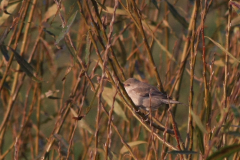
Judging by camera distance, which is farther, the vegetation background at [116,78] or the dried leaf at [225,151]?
the vegetation background at [116,78]

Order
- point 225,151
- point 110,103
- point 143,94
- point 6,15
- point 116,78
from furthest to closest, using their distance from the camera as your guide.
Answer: point 143,94
point 6,15
point 110,103
point 116,78
point 225,151

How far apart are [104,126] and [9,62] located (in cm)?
127

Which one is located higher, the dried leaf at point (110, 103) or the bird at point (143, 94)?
the dried leaf at point (110, 103)

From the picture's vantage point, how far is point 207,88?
67.7 inches

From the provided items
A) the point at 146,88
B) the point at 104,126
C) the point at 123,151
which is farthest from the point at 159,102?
the point at 123,151

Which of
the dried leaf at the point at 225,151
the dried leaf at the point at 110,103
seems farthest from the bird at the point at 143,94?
the dried leaf at the point at 225,151

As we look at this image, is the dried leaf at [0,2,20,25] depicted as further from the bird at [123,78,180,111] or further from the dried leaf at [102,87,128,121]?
the bird at [123,78,180,111]

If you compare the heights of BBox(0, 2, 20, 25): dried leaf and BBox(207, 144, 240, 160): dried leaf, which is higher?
BBox(0, 2, 20, 25): dried leaf

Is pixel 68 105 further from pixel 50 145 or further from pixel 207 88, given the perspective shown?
pixel 207 88

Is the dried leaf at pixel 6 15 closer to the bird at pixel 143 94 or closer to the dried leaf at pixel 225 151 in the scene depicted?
the bird at pixel 143 94

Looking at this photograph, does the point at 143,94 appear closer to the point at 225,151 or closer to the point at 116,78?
the point at 116,78

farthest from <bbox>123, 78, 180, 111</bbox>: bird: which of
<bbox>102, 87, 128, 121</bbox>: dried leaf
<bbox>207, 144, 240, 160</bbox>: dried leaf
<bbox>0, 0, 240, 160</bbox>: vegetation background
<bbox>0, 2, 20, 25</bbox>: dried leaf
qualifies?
<bbox>207, 144, 240, 160</bbox>: dried leaf

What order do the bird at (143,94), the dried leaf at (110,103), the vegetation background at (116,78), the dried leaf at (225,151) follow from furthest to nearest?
the bird at (143,94) < the dried leaf at (110,103) < the vegetation background at (116,78) < the dried leaf at (225,151)

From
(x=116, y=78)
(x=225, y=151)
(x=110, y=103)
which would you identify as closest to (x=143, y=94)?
(x=110, y=103)
